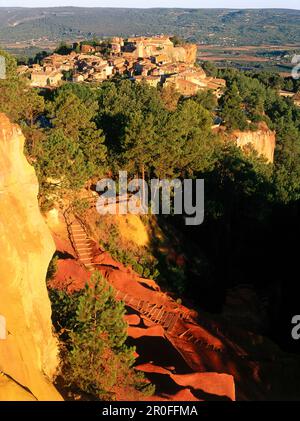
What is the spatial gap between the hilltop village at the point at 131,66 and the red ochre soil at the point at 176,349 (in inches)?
1495

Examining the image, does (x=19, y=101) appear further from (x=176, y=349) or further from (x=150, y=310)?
(x=176, y=349)

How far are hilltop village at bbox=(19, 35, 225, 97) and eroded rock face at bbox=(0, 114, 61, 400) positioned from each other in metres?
44.8

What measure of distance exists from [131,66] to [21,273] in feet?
201

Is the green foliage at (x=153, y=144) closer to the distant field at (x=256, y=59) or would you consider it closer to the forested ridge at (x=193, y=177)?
the forested ridge at (x=193, y=177)

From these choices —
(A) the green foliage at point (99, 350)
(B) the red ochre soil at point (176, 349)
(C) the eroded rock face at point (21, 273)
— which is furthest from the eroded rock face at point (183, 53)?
(C) the eroded rock face at point (21, 273)

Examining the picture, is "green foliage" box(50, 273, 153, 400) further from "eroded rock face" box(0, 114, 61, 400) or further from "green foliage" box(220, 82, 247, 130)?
"green foliage" box(220, 82, 247, 130)

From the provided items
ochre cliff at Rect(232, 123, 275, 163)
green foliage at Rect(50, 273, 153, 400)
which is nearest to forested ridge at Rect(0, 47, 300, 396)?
green foliage at Rect(50, 273, 153, 400)

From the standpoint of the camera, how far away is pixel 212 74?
7675 cm

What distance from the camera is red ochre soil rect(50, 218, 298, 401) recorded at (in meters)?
13.7

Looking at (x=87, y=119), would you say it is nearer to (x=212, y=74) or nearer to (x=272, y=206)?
(x=272, y=206)

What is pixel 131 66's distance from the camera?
2712 inches

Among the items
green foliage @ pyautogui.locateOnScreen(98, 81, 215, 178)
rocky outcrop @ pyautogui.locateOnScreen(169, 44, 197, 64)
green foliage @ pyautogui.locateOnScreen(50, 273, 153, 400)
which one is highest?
rocky outcrop @ pyautogui.locateOnScreen(169, 44, 197, 64)

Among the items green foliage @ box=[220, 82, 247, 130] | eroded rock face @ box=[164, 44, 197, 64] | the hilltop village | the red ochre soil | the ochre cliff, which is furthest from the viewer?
eroded rock face @ box=[164, 44, 197, 64]

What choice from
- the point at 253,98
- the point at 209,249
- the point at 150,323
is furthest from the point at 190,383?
the point at 253,98
